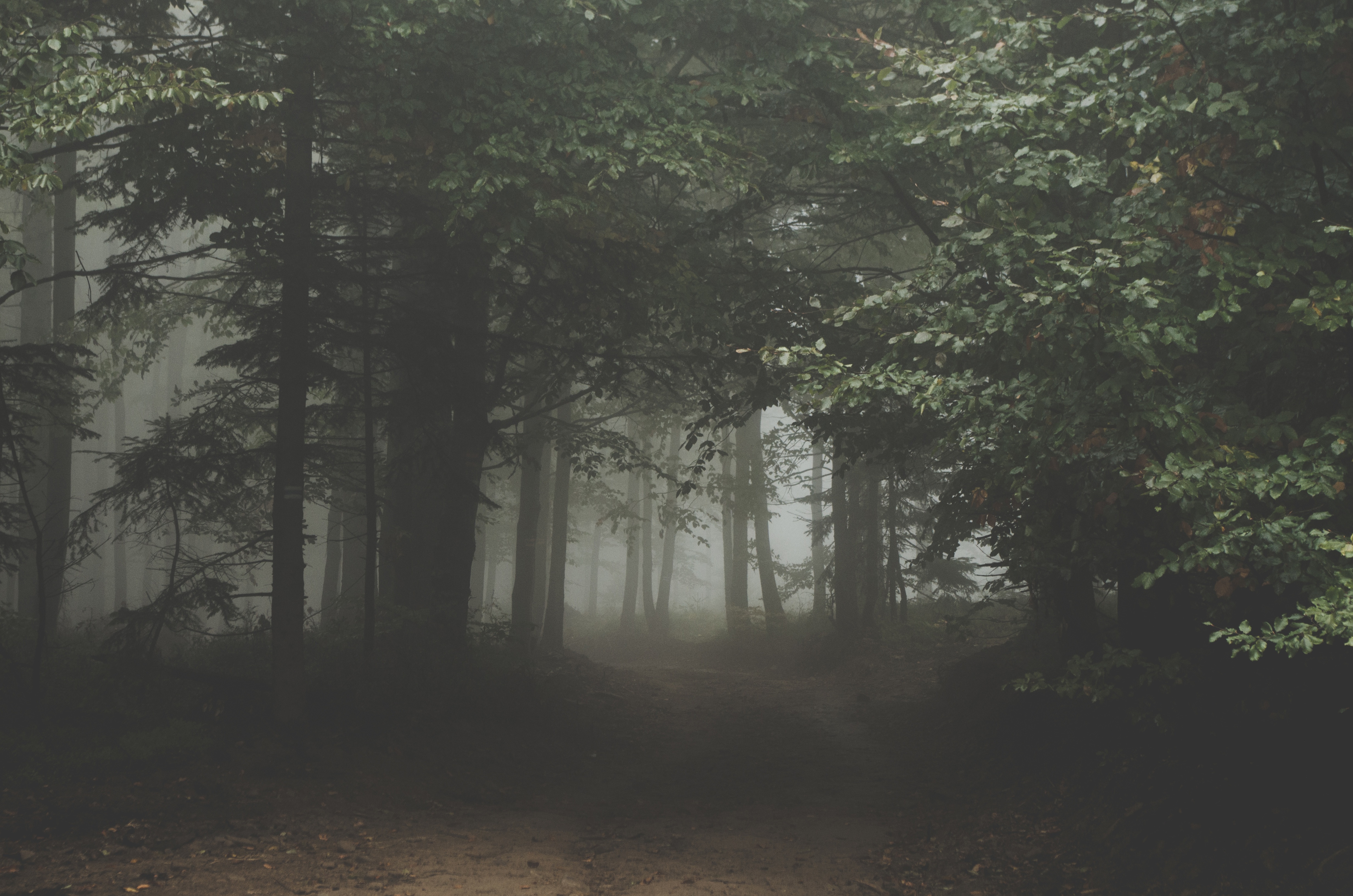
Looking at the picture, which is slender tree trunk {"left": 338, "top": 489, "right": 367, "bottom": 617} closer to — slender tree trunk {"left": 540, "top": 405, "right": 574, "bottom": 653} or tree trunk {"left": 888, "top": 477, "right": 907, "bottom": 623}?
slender tree trunk {"left": 540, "top": 405, "right": 574, "bottom": 653}

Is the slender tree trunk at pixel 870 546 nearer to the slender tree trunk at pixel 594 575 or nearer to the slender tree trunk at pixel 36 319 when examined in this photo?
the slender tree trunk at pixel 36 319

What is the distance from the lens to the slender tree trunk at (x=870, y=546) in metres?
20.6

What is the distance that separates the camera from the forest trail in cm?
614

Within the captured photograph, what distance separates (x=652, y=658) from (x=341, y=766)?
2038 cm

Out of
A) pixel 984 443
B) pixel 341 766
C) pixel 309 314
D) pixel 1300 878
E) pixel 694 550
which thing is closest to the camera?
pixel 1300 878

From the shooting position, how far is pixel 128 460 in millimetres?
9195

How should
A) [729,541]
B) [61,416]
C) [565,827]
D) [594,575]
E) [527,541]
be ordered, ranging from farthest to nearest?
[594,575], [729,541], [527,541], [61,416], [565,827]

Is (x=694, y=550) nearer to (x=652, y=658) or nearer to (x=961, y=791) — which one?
(x=652, y=658)

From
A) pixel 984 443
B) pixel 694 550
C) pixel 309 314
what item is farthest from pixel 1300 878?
pixel 694 550

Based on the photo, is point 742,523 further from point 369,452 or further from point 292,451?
point 292,451

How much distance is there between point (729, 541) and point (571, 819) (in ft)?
74.3

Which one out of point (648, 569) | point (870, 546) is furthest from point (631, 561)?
point (870, 546)

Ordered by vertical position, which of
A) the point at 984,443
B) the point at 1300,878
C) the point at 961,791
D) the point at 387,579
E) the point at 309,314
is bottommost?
the point at 961,791

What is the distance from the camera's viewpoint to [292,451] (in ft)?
28.6
